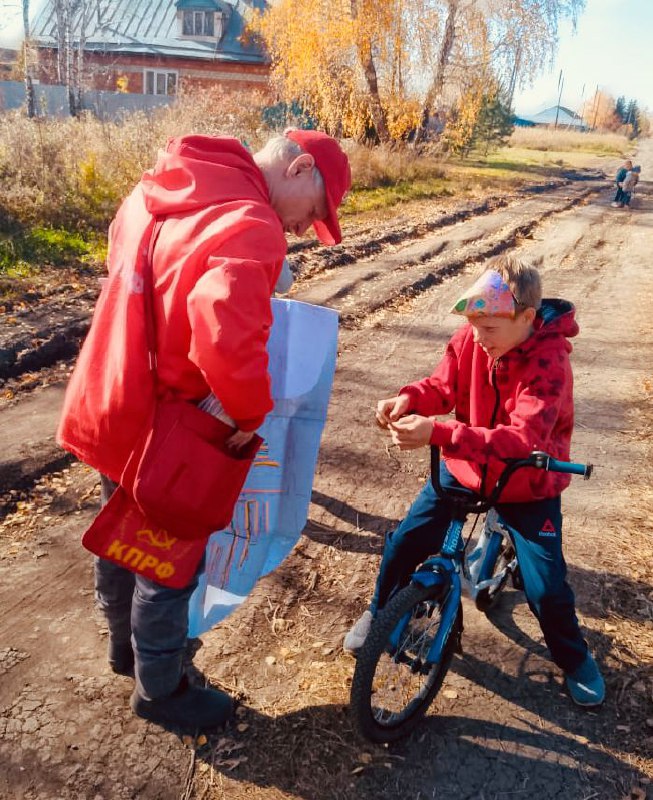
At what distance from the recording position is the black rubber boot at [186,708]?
2.58m

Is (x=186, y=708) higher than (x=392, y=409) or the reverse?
the reverse

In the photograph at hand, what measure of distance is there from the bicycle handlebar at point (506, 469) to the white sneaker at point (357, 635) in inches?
29.6

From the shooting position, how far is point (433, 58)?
22188 millimetres

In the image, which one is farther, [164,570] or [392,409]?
[392,409]

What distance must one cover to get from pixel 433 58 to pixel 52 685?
76.1 ft

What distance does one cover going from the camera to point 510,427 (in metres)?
2.38

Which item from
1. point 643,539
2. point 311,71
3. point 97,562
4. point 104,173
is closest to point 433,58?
point 311,71

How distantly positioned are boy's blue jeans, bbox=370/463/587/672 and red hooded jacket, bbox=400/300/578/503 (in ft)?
0.28

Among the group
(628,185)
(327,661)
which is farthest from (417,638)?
(628,185)

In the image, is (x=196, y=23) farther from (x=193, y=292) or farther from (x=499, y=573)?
A: (x=193, y=292)

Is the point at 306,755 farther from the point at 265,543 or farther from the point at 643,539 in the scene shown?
the point at 643,539

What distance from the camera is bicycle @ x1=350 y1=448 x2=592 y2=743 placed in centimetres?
242

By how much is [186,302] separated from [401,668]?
169 cm

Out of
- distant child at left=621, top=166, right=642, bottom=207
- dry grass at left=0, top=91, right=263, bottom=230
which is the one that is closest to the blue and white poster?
dry grass at left=0, top=91, right=263, bottom=230
